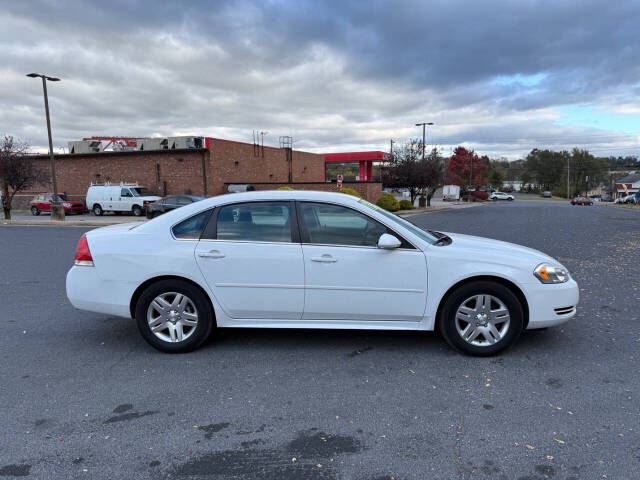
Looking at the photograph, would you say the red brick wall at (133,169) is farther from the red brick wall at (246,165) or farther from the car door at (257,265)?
the car door at (257,265)

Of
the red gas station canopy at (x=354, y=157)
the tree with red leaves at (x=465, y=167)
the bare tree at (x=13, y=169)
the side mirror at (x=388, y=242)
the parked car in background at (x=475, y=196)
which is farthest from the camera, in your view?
the parked car in background at (x=475, y=196)

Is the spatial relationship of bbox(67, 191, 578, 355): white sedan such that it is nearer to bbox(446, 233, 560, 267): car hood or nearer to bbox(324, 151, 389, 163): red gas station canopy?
bbox(446, 233, 560, 267): car hood

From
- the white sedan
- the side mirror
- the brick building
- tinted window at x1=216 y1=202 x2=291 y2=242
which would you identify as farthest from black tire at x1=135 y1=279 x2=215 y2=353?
the brick building

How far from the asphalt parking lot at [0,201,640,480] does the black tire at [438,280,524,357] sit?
0.43ft

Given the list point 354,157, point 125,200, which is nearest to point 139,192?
point 125,200

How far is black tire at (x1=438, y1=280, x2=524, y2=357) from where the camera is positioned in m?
3.83

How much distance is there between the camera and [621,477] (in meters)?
2.33

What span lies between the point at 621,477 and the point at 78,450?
10.6ft

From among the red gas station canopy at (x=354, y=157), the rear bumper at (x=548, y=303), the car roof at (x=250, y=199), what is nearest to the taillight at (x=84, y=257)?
the car roof at (x=250, y=199)

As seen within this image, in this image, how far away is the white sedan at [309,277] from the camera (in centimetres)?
386

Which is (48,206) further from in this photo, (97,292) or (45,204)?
(97,292)

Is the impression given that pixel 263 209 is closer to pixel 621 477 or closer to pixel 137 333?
pixel 137 333

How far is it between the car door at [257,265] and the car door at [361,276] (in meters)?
0.14

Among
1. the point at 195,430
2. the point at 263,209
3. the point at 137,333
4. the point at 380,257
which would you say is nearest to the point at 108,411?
the point at 195,430
